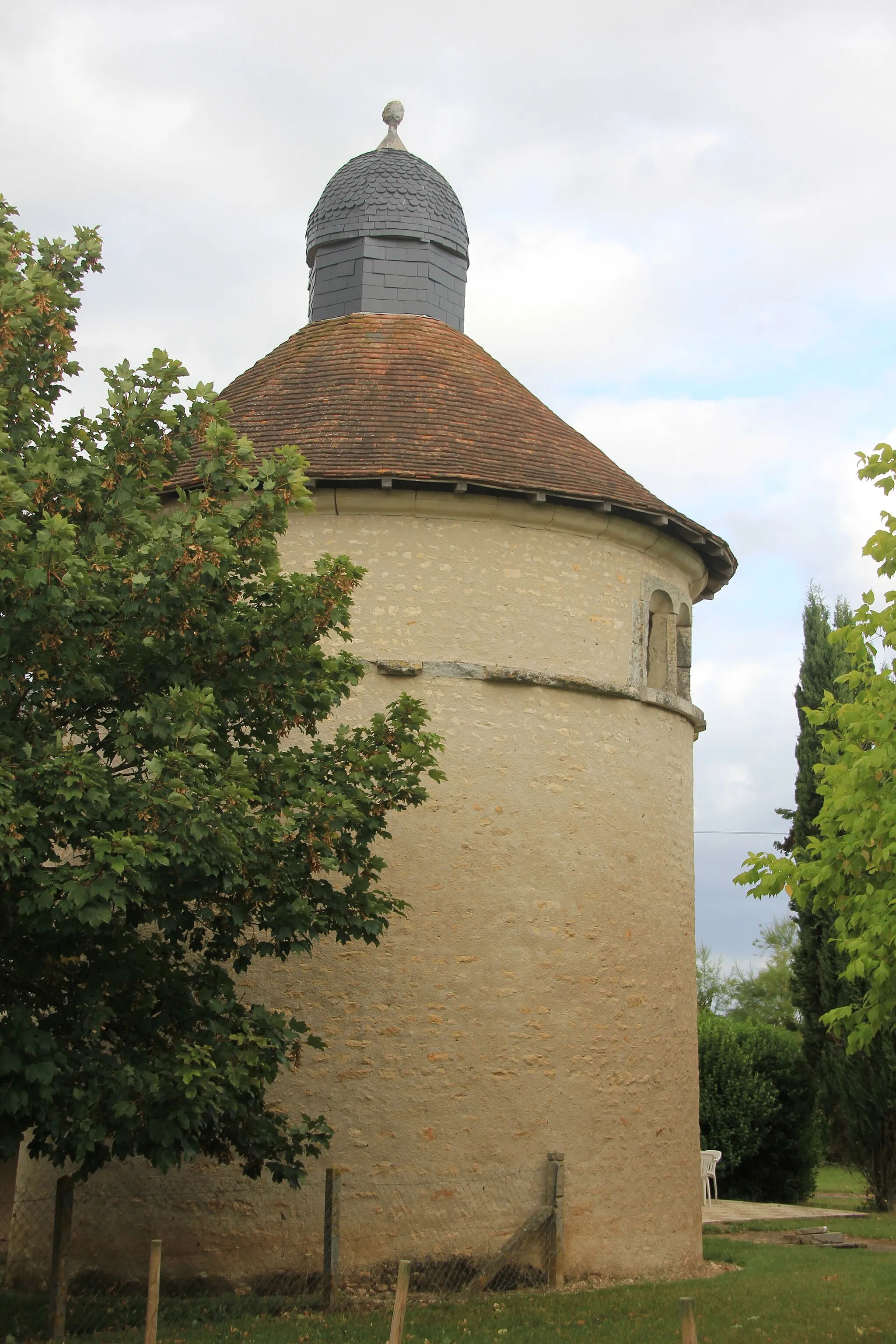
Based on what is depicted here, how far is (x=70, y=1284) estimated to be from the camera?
11180 mm

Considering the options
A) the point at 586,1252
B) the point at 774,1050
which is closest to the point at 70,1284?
the point at 586,1252

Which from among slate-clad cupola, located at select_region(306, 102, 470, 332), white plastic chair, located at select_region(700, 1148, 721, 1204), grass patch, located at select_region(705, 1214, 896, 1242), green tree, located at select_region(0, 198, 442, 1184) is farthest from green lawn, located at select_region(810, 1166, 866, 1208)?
green tree, located at select_region(0, 198, 442, 1184)

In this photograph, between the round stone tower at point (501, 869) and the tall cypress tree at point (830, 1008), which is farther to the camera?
the tall cypress tree at point (830, 1008)

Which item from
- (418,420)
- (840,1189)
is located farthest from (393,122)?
(840,1189)

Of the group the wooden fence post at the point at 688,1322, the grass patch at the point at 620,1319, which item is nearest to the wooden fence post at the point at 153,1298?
the grass patch at the point at 620,1319

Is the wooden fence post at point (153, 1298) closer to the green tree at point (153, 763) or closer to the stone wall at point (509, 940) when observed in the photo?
the green tree at point (153, 763)

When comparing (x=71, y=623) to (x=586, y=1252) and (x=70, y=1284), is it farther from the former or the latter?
(x=586, y=1252)

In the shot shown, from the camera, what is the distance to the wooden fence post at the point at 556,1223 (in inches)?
443

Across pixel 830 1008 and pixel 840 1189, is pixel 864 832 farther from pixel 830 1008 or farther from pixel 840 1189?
pixel 840 1189

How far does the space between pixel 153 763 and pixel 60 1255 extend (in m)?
3.69

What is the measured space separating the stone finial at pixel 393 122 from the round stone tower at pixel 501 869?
4.70 metres

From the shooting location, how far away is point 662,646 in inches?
548

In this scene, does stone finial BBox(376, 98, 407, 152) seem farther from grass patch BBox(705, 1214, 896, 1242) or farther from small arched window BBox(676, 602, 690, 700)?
grass patch BBox(705, 1214, 896, 1242)

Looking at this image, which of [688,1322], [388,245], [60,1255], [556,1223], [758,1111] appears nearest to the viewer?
[688,1322]
